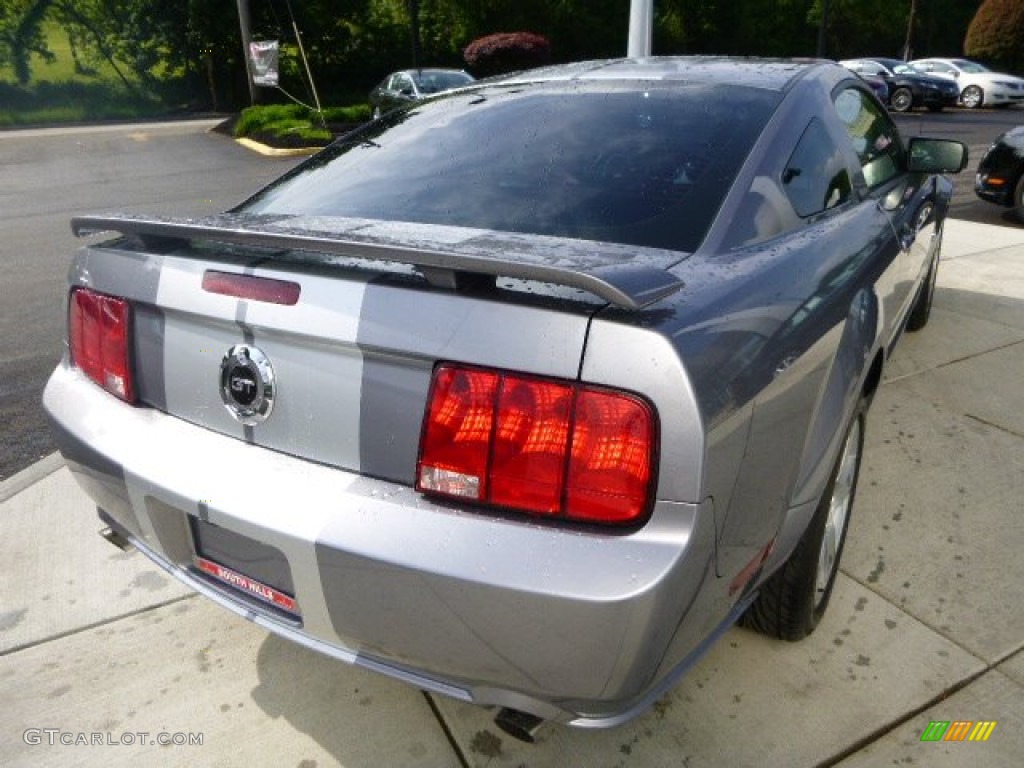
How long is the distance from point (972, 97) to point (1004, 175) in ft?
62.2

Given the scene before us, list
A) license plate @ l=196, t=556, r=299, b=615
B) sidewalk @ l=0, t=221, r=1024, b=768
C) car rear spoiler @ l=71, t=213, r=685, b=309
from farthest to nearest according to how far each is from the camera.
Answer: sidewalk @ l=0, t=221, r=1024, b=768 < license plate @ l=196, t=556, r=299, b=615 < car rear spoiler @ l=71, t=213, r=685, b=309

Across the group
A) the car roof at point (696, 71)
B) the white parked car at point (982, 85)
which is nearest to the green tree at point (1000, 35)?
the white parked car at point (982, 85)

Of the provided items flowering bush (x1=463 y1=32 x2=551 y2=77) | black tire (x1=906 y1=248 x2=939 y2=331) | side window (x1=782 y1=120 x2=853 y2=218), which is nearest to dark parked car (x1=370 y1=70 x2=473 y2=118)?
flowering bush (x1=463 y1=32 x2=551 y2=77)

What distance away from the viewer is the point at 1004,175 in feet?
25.8

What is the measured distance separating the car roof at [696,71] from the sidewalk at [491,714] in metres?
1.51

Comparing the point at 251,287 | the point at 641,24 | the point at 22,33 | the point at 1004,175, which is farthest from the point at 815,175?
the point at 22,33

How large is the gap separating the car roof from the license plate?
5.89 ft

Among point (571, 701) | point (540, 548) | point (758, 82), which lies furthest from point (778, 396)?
point (758, 82)

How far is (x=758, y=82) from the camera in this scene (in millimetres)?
2453

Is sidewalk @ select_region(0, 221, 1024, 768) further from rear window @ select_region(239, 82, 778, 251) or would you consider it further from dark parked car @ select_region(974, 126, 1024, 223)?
dark parked car @ select_region(974, 126, 1024, 223)

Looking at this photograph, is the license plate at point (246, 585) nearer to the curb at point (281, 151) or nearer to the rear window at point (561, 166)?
the rear window at point (561, 166)

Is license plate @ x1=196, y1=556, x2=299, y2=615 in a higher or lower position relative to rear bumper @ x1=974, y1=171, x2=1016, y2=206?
higher

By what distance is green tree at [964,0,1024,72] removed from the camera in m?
32.0

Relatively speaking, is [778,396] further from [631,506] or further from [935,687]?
[935,687]
